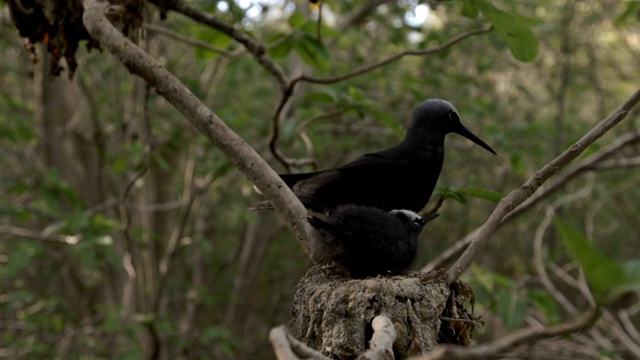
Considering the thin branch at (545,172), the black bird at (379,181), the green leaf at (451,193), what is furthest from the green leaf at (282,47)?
the thin branch at (545,172)

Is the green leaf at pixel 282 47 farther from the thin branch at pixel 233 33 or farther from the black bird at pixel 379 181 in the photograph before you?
the black bird at pixel 379 181

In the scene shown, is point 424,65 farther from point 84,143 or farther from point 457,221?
point 457,221

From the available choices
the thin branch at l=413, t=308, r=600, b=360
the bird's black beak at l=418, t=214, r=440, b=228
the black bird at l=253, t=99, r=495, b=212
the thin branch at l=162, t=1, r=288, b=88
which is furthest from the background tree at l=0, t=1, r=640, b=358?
the thin branch at l=413, t=308, r=600, b=360

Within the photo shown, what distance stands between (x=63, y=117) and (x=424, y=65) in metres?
4.63

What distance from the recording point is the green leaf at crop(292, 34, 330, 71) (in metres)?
3.86

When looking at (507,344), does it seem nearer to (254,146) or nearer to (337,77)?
(337,77)

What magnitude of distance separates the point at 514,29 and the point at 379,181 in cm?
105

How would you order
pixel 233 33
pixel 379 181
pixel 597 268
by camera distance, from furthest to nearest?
pixel 379 181
pixel 233 33
pixel 597 268

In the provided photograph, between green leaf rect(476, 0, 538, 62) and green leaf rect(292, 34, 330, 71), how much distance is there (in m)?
0.98

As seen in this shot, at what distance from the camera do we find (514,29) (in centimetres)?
320

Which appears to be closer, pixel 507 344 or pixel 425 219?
pixel 507 344

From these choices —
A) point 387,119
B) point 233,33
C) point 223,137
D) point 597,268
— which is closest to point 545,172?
point 223,137

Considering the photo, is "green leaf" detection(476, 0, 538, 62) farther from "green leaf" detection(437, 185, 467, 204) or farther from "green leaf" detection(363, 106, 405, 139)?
"green leaf" detection(437, 185, 467, 204)

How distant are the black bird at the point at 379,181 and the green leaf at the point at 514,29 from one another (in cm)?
79
